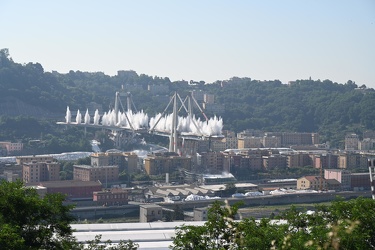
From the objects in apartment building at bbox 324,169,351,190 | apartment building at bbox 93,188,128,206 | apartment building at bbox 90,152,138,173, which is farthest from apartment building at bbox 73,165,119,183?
apartment building at bbox 324,169,351,190

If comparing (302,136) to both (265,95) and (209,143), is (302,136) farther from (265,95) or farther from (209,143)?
(265,95)

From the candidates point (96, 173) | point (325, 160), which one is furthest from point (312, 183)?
point (96, 173)

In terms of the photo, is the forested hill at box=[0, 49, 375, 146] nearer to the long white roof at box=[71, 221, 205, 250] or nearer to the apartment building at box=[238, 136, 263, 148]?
the apartment building at box=[238, 136, 263, 148]

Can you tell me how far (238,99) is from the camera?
47594mm

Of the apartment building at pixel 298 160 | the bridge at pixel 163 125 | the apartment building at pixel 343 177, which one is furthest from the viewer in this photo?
the bridge at pixel 163 125

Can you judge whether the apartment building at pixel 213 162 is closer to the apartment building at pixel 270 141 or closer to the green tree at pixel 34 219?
the apartment building at pixel 270 141

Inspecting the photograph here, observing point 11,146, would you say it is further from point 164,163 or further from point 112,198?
point 112,198

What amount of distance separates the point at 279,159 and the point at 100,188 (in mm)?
8680

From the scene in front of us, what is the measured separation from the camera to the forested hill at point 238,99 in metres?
37.5

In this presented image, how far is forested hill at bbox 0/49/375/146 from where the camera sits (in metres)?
37.5

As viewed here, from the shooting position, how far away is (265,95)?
159 ft

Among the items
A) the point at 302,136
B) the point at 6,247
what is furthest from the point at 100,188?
the point at 302,136

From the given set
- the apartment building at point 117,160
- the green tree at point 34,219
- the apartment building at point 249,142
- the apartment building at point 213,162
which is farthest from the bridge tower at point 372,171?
the apartment building at point 249,142

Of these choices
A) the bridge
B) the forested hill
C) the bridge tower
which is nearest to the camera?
the bridge tower
